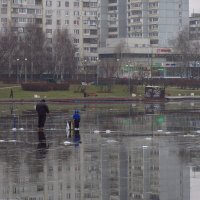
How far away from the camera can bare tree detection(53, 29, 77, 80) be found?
127m

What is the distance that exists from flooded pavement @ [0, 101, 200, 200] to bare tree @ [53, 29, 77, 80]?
89.4m

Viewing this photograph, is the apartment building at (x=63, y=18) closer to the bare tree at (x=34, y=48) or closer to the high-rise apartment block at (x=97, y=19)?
the high-rise apartment block at (x=97, y=19)

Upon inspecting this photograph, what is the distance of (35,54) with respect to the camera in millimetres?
121125

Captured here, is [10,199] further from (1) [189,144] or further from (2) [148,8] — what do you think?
(2) [148,8]

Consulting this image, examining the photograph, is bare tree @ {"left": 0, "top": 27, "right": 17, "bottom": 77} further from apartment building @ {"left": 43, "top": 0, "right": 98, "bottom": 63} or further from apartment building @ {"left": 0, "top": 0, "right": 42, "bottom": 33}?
apartment building @ {"left": 43, "top": 0, "right": 98, "bottom": 63}

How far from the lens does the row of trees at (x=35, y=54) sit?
119m

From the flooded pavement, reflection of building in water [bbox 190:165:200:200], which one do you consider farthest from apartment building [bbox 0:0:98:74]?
reflection of building in water [bbox 190:165:200:200]

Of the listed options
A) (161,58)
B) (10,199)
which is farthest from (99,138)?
(161,58)

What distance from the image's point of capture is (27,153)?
2528cm

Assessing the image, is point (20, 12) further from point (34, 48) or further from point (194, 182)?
point (194, 182)

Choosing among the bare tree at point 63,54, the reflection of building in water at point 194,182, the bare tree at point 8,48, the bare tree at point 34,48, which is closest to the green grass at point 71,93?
the bare tree at point 8,48

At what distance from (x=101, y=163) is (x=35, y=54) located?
100 metres

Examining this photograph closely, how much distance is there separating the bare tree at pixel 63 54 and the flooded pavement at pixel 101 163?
89.4m

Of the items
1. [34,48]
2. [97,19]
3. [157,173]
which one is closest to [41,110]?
[157,173]
